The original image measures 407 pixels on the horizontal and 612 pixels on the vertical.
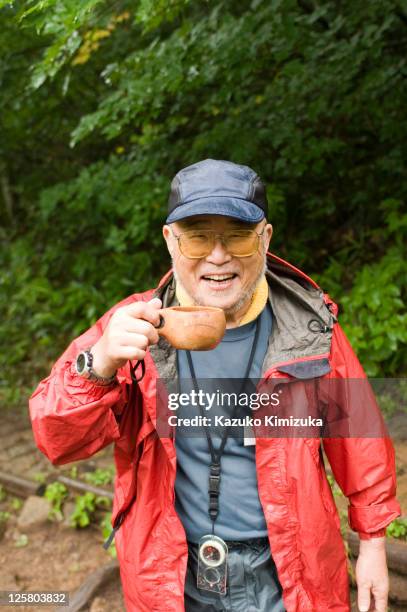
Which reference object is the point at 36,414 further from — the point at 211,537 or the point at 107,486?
the point at 107,486

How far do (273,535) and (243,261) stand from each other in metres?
0.93

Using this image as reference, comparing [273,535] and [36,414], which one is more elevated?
[36,414]

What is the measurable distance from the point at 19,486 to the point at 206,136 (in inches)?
147

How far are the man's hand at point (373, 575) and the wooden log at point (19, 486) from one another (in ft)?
11.3

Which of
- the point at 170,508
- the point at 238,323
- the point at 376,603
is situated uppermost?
the point at 238,323

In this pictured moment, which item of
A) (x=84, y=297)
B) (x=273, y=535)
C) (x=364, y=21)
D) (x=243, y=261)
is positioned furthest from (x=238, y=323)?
(x=84, y=297)

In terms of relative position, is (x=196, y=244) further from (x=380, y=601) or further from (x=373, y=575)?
(x=380, y=601)

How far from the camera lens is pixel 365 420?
196 cm

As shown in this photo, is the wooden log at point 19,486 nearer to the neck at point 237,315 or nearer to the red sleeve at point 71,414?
the red sleeve at point 71,414

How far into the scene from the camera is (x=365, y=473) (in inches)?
77.2

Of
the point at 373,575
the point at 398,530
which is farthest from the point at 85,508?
the point at 373,575

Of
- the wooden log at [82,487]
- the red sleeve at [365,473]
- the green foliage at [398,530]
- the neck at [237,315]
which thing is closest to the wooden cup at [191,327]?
the neck at [237,315]

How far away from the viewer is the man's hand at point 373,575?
1.95 m

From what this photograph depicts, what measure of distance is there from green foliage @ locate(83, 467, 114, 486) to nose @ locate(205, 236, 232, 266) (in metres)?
3.35
